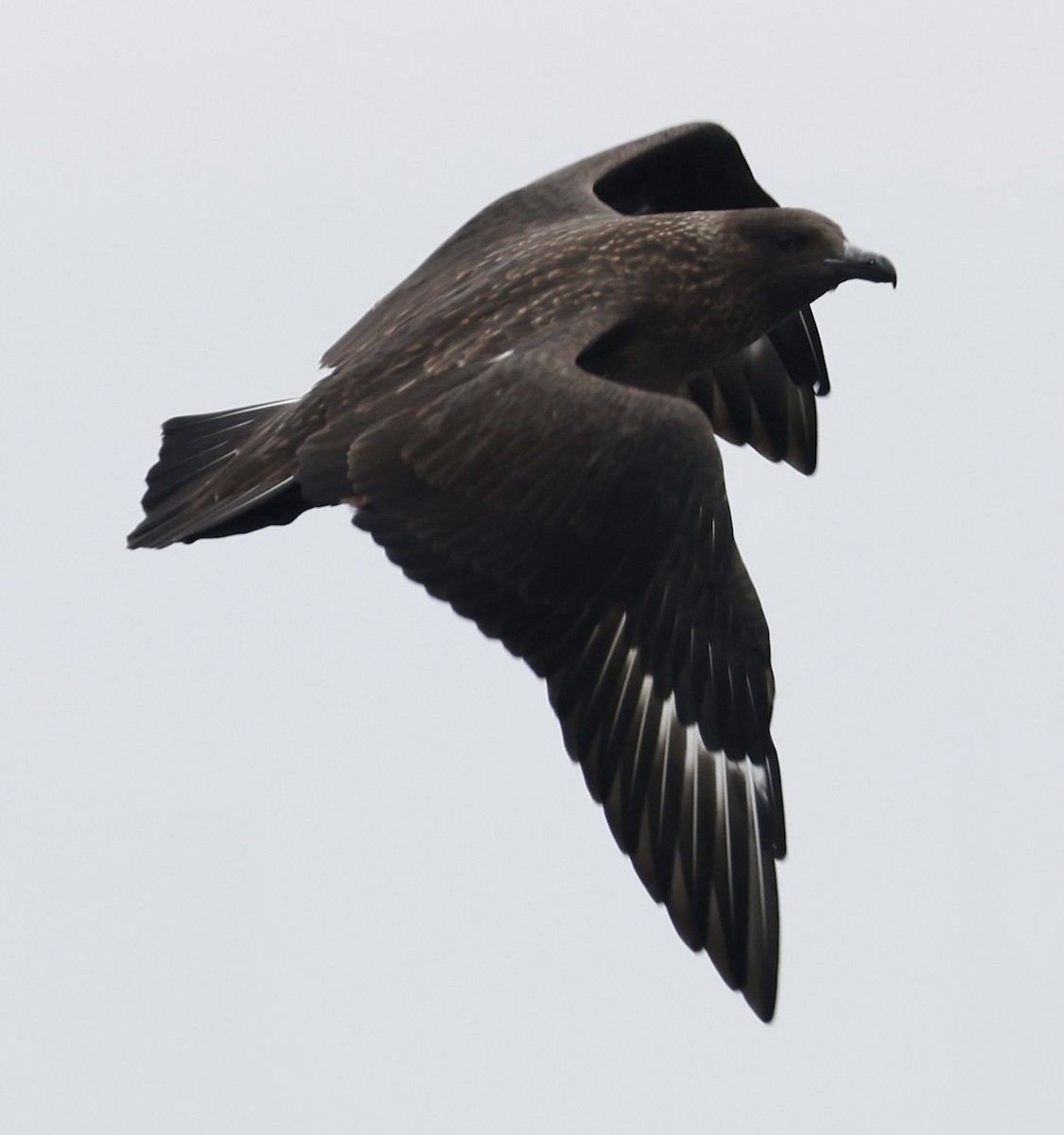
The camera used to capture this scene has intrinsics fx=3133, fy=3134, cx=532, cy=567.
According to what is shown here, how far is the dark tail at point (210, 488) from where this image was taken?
32.0 feet

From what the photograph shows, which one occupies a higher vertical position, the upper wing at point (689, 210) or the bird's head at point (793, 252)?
the upper wing at point (689, 210)

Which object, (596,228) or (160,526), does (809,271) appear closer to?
(596,228)

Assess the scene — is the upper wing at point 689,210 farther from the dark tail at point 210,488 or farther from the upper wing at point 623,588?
the upper wing at point 623,588

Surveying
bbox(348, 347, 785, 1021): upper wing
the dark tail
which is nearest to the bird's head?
bbox(348, 347, 785, 1021): upper wing

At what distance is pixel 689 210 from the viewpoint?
1166cm

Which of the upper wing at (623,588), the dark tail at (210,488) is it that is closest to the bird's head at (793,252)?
the upper wing at (623,588)

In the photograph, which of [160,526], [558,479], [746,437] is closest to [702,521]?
[558,479]

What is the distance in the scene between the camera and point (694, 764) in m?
9.48

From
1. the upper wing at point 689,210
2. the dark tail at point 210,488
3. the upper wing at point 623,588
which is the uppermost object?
the upper wing at point 689,210

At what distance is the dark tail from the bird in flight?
0.05 feet

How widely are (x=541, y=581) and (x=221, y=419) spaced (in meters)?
1.90

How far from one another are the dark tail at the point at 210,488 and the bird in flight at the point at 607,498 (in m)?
0.02

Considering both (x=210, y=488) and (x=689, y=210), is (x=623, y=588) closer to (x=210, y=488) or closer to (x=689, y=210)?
(x=210, y=488)

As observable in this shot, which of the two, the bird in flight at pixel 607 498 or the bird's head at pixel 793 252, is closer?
the bird in flight at pixel 607 498
